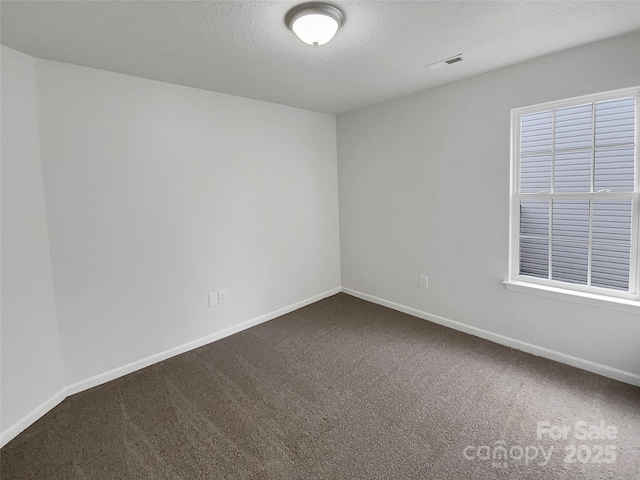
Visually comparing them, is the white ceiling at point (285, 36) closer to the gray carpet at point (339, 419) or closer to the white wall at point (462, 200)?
the white wall at point (462, 200)

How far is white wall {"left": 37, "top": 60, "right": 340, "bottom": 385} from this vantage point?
2.31 meters

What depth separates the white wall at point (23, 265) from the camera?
6.44 ft

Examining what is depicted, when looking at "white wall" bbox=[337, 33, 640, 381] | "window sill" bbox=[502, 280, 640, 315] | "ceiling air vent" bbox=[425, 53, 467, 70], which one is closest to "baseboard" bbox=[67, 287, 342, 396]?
"white wall" bbox=[337, 33, 640, 381]

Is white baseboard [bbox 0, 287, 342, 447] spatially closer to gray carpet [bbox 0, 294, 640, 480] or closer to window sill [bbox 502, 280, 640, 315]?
gray carpet [bbox 0, 294, 640, 480]

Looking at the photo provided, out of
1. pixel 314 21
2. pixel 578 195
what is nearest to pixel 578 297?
pixel 578 195

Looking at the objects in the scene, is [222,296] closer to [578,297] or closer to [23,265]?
[23,265]

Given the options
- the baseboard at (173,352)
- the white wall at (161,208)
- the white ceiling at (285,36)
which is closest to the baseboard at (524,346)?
the baseboard at (173,352)

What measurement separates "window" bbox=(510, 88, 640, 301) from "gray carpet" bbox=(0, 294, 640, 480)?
773mm

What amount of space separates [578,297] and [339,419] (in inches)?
79.1

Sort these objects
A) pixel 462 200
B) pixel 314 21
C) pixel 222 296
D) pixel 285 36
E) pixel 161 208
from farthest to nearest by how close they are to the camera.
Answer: pixel 222 296, pixel 462 200, pixel 161 208, pixel 285 36, pixel 314 21

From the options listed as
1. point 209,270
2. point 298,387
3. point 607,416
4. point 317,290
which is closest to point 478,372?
point 607,416

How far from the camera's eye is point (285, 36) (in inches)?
77.9

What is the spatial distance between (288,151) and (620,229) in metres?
3.02

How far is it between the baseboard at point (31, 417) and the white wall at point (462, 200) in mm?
3106
